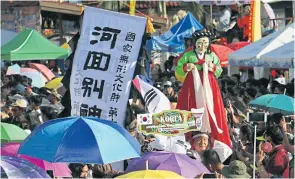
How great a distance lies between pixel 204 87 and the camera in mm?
9133

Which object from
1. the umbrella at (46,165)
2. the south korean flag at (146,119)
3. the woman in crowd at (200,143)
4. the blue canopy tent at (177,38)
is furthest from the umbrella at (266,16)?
the umbrella at (46,165)

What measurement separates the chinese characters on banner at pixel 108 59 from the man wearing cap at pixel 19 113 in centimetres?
233

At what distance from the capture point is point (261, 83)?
1462 centimetres

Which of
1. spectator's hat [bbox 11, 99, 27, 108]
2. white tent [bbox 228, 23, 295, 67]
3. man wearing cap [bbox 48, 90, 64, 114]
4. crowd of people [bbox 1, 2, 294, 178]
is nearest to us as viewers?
crowd of people [bbox 1, 2, 294, 178]

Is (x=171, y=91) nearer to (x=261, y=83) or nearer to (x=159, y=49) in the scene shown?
(x=261, y=83)

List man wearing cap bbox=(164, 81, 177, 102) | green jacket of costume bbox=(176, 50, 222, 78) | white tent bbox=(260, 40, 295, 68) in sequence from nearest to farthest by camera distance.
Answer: green jacket of costume bbox=(176, 50, 222, 78)
white tent bbox=(260, 40, 295, 68)
man wearing cap bbox=(164, 81, 177, 102)

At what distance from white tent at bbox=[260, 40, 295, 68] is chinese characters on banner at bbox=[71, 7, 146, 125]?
402 cm

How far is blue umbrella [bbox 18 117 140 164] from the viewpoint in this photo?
617cm

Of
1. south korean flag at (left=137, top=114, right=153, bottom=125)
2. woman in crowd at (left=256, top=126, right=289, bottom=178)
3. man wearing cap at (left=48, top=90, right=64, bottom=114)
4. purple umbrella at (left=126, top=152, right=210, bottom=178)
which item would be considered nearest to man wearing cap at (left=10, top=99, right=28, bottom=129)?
man wearing cap at (left=48, top=90, right=64, bottom=114)

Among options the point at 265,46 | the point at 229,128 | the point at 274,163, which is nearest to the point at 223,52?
the point at 265,46

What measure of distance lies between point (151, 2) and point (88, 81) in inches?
773

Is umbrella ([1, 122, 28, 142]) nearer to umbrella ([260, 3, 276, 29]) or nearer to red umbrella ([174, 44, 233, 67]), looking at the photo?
red umbrella ([174, 44, 233, 67])

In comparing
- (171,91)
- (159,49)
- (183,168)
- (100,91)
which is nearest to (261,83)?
(171,91)

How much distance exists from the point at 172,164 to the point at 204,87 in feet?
8.74
